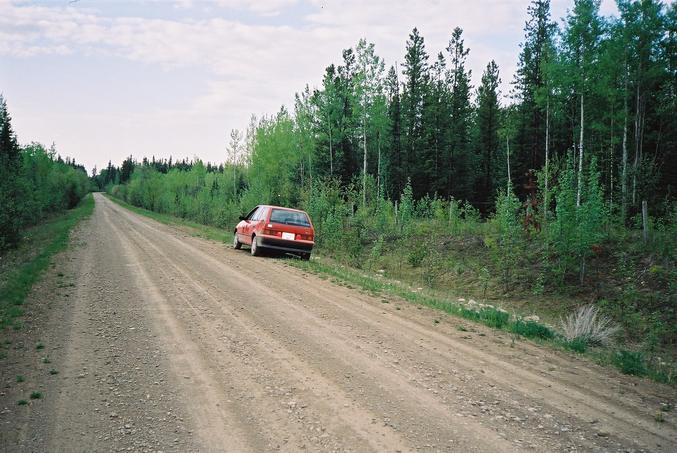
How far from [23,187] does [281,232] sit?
1076 inches

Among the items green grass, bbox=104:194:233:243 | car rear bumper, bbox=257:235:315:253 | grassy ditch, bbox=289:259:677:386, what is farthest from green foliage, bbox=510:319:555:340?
green grass, bbox=104:194:233:243

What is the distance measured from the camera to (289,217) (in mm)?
14859


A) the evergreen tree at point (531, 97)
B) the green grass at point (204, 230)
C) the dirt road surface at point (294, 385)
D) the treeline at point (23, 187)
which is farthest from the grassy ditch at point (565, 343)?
the evergreen tree at point (531, 97)

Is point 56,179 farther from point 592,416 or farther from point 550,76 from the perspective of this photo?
point 592,416

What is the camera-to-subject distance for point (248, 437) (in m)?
3.23

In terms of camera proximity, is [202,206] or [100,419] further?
[202,206]

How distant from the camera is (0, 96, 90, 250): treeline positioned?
20562 millimetres

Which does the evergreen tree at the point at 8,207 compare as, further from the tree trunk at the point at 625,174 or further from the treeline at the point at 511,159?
the tree trunk at the point at 625,174

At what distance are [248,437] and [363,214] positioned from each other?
1648cm

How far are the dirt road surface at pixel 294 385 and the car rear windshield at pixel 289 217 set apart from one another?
7.13m

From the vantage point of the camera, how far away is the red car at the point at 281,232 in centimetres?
1435

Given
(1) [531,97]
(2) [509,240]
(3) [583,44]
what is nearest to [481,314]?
(2) [509,240]

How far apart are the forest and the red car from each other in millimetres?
2388

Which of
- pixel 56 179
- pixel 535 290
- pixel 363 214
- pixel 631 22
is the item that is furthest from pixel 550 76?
pixel 56 179
